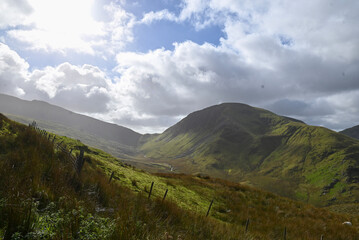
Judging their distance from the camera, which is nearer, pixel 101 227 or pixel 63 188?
pixel 101 227

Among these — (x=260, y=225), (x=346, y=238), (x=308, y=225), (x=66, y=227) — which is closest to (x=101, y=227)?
(x=66, y=227)

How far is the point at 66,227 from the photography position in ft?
12.0

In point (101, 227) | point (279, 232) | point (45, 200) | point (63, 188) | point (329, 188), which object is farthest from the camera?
point (329, 188)

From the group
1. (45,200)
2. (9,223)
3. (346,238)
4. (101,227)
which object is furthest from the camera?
(346,238)

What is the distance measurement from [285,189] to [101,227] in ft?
641

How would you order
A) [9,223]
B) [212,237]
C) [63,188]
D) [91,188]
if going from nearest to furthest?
[9,223] < [63,188] < [212,237] < [91,188]

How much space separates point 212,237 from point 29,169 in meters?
5.86

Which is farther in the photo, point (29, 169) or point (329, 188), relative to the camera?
point (329, 188)

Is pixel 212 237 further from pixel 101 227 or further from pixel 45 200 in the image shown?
pixel 45 200

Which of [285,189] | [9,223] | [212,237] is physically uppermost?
[9,223]

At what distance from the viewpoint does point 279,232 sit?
38.4 feet

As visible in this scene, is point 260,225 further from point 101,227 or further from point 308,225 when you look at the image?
point 101,227

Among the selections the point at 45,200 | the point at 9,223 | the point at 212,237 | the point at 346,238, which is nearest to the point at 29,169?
the point at 45,200

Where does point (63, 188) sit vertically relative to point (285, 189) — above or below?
above
